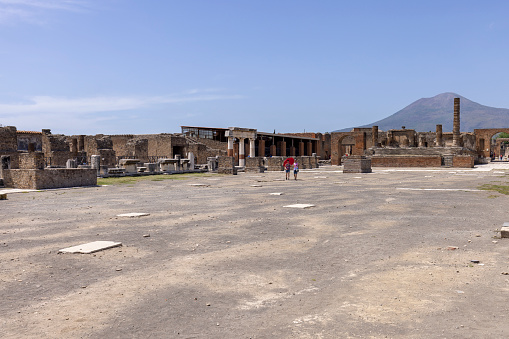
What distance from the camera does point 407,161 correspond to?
146 ft

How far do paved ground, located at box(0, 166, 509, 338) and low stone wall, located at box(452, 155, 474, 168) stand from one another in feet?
113

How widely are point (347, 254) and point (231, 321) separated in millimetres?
2818

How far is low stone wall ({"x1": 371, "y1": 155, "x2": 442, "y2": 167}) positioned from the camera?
4294 centimetres

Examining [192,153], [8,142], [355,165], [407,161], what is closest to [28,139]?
[8,142]

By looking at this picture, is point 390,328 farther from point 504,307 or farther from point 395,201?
point 395,201

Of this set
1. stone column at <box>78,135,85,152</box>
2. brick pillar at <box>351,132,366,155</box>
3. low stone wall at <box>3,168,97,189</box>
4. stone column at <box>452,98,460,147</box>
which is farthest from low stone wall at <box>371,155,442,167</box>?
low stone wall at <box>3,168,97,189</box>

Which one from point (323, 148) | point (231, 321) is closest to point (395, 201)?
point (231, 321)

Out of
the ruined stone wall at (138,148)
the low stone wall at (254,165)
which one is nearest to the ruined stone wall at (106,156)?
the ruined stone wall at (138,148)

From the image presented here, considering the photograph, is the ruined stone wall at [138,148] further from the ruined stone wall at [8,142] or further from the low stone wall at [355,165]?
the low stone wall at [355,165]

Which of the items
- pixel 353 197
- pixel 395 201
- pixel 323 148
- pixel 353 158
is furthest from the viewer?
pixel 323 148

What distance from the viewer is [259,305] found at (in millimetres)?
3992

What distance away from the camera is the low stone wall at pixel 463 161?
41.0 meters

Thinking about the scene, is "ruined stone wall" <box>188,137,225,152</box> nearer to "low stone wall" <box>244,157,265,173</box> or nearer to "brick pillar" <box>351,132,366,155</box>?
"brick pillar" <box>351,132,366,155</box>

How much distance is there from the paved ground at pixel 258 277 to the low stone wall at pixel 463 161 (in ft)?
113
